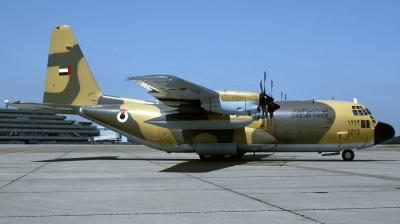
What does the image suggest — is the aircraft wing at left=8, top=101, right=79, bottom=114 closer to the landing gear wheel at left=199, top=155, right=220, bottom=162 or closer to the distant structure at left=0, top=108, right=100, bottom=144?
the landing gear wheel at left=199, top=155, right=220, bottom=162

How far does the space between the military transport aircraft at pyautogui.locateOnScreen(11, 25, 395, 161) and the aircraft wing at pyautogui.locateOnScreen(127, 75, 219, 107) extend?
0.06m

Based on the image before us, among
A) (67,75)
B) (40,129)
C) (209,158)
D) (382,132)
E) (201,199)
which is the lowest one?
(201,199)

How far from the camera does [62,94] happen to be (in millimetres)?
27500

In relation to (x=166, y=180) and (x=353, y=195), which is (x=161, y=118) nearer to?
(x=166, y=180)

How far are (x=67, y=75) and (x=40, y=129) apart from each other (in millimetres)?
157322

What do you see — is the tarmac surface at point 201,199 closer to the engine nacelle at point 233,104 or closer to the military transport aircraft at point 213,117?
the engine nacelle at point 233,104

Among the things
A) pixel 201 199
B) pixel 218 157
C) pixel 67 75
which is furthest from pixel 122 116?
pixel 201 199

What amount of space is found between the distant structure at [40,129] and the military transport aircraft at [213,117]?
14971 cm

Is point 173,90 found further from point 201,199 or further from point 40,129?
point 40,129

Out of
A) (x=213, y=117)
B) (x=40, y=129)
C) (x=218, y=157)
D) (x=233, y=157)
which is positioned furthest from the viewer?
(x=40, y=129)

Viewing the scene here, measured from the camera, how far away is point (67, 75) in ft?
90.5

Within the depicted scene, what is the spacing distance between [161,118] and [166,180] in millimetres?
8841

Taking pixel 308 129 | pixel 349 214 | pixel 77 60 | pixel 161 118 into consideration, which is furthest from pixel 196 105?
pixel 349 214

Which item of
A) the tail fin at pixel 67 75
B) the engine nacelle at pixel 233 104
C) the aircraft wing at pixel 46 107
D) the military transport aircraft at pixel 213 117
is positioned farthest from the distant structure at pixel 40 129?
the engine nacelle at pixel 233 104
